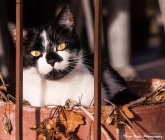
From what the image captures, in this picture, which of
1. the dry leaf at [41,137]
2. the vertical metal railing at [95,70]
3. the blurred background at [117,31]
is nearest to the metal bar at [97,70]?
the vertical metal railing at [95,70]

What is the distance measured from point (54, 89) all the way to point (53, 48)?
137mm

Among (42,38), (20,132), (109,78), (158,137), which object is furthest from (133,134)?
(109,78)

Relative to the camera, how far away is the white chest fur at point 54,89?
122cm

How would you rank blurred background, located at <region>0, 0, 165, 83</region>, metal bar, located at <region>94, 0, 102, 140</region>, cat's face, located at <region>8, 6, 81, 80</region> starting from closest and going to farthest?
metal bar, located at <region>94, 0, 102, 140</region> < cat's face, located at <region>8, 6, 81, 80</region> < blurred background, located at <region>0, 0, 165, 83</region>

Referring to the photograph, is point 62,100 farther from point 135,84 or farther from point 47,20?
point 47,20

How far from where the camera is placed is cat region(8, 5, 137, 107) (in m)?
1.18

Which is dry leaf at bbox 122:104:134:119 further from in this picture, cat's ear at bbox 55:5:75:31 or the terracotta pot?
cat's ear at bbox 55:5:75:31

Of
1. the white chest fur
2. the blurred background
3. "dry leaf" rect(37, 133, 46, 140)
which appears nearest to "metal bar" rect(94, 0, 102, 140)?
"dry leaf" rect(37, 133, 46, 140)

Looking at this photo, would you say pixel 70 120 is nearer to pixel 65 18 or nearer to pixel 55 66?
pixel 55 66

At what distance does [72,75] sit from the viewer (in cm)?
128

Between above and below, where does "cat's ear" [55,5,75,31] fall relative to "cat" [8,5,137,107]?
above

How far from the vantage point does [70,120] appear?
3.19ft

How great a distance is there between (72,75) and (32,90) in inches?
5.6

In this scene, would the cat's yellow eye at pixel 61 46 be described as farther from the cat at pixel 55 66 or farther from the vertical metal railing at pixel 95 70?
the vertical metal railing at pixel 95 70
